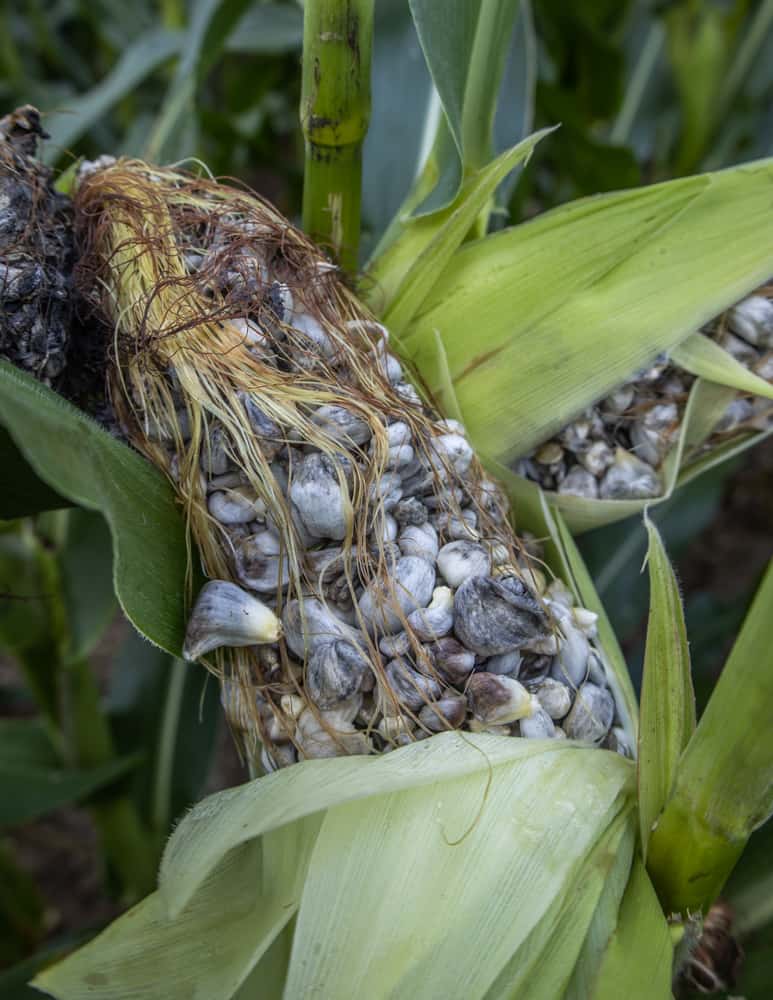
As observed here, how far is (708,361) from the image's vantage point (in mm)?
688

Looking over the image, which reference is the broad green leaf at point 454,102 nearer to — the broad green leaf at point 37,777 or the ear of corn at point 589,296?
the ear of corn at point 589,296

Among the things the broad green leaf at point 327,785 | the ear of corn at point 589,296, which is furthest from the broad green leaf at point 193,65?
the broad green leaf at point 327,785

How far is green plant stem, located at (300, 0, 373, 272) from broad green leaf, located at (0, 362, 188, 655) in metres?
0.26

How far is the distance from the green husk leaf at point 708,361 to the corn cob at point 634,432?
2cm

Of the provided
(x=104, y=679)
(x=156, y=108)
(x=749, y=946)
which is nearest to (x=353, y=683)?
(x=749, y=946)

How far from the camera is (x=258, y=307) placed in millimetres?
627

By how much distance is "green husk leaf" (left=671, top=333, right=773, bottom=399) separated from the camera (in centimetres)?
68

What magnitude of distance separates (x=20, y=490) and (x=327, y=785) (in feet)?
0.98

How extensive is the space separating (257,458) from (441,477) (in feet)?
0.44

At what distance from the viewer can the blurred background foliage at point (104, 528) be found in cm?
108

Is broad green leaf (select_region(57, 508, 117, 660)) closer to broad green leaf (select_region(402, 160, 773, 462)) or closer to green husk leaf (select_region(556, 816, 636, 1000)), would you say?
broad green leaf (select_region(402, 160, 773, 462))

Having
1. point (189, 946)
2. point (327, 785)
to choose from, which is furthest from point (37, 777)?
Result: point (327, 785)

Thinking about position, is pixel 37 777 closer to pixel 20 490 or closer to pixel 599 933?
pixel 20 490

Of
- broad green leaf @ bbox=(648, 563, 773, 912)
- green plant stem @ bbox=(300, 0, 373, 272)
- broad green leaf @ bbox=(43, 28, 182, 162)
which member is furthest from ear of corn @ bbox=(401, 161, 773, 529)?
broad green leaf @ bbox=(43, 28, 182, 162)
